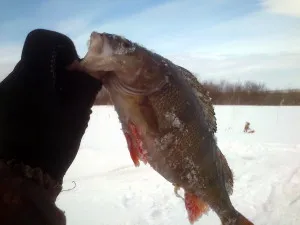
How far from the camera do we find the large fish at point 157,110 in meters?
1.88

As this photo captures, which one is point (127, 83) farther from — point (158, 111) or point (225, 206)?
point (225, 206)

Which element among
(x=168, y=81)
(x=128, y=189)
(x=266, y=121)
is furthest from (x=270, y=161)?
(x=266, y=121)

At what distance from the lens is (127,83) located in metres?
1.90

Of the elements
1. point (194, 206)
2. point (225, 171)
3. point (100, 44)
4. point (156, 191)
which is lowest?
point (156, 191)

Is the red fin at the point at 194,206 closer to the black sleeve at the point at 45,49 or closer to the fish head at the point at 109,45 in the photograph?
the fish head at the point at 109,45

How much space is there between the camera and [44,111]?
2070 millimetres

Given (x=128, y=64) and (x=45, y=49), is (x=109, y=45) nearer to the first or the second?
(x=128, y=64)

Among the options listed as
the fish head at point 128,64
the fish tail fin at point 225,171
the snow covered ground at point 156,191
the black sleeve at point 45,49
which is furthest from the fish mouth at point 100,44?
the snow covered ground at point 156,191

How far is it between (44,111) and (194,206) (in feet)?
3.54

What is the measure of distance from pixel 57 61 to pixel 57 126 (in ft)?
1.30

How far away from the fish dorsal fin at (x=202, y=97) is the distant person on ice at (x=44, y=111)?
591 mm

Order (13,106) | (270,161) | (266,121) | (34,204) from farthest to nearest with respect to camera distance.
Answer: (266,121), (270,161), (13,106), (34,204)

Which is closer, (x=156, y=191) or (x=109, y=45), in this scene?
(x=109, y=45)

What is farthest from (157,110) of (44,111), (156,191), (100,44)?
(156,191)
